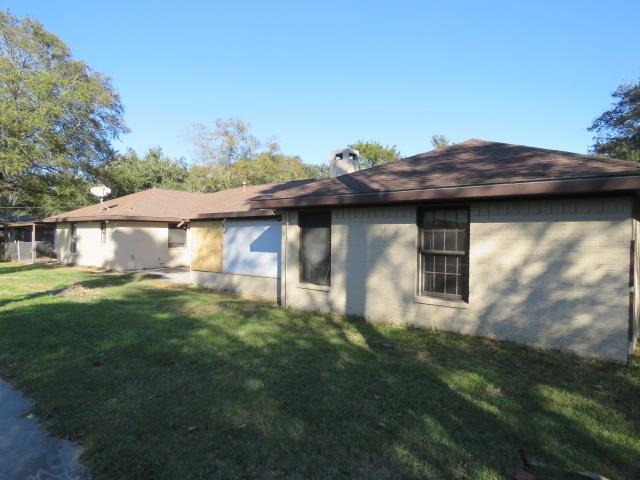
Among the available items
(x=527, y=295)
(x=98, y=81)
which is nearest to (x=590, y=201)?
(x=527, y=295)

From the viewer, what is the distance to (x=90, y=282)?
1577cm

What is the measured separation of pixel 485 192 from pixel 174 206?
2035 centimetres

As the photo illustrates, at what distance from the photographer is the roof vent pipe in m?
14.8

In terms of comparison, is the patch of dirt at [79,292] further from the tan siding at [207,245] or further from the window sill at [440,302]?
the window sill at [440,302]

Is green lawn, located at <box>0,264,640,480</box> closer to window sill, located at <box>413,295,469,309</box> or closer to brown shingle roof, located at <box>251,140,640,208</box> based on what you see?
window sill, located at <box>413,295,469,309</box>

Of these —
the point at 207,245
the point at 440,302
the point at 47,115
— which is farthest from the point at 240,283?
the point at 47,115

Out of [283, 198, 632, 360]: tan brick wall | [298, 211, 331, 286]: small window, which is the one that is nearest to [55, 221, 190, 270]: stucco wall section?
[298, 211, 331, 286]: small window

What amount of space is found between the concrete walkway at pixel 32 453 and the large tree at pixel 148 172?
37.5 m

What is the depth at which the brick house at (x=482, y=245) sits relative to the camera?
6324 mm

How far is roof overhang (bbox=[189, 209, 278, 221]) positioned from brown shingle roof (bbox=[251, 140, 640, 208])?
6.35 feet

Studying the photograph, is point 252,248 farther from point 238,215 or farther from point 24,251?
point 24,251

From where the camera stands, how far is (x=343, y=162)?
14789mm

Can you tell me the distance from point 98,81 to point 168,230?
43.0 ft

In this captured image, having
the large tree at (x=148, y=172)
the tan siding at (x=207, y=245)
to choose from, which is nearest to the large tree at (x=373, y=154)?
the large tree at (x=148, y=172)
